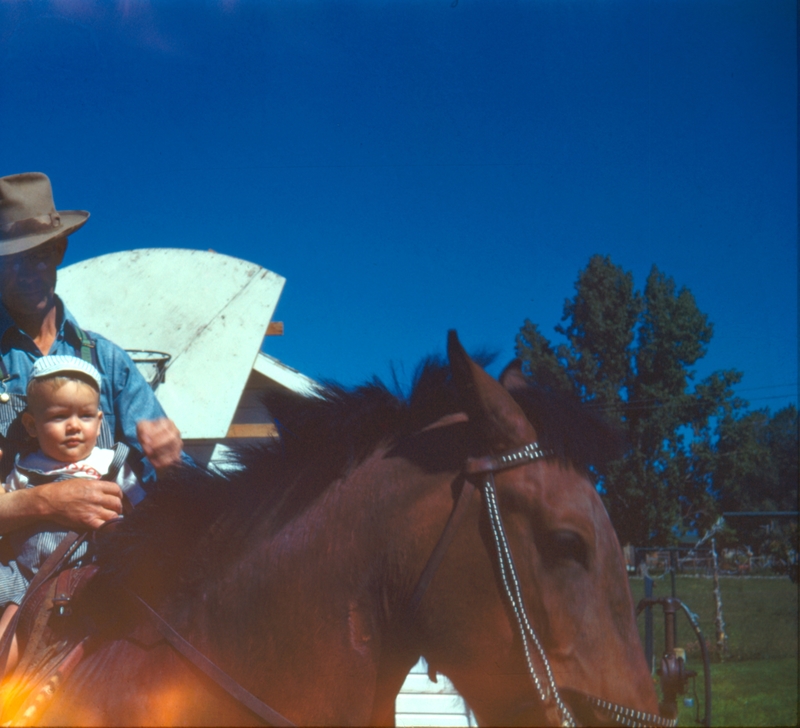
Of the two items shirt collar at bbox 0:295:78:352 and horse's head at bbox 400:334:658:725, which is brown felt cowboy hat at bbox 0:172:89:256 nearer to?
shirt collar at bbox 0:295:78:352

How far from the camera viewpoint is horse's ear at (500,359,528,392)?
1.89 meters

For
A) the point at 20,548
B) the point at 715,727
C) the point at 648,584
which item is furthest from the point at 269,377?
the point at 715,727

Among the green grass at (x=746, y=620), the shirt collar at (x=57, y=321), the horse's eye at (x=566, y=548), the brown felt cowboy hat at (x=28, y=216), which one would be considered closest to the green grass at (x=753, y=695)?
the green grass at (x=746, y=620)

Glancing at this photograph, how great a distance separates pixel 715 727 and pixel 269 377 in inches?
280

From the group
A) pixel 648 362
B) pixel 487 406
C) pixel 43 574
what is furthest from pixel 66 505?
pixel 648 362

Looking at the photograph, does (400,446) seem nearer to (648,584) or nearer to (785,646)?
(648,584)

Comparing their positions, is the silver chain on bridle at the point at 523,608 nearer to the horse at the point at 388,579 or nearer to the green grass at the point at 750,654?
the horse at the point at 388,579

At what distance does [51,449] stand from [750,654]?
14957mm

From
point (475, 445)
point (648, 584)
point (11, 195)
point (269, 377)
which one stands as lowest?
point (648, 584)

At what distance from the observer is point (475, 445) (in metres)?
1.70

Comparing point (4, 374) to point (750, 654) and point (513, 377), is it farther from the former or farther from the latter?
point (750, 654)

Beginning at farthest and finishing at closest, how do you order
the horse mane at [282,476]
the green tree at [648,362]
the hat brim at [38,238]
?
1. the green tree at [648,362]
2. the hat brim at [38,238]
3. the horse mane at [282,476]

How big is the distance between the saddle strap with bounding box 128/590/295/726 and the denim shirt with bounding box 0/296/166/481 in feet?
3.15

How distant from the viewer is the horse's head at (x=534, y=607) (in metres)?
1.52
